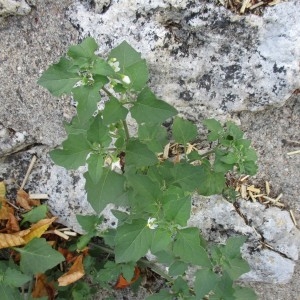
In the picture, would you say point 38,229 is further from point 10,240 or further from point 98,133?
point 98,133

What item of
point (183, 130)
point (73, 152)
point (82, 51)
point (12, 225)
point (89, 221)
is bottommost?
point (12, 225)

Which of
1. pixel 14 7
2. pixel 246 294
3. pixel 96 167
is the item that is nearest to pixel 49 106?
pixel 14 7

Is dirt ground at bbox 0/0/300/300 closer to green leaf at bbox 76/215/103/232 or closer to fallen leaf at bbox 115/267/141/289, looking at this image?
green leaf at bbox 76/215/103/232

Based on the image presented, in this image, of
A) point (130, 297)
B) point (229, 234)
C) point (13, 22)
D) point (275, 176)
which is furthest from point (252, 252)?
point (13, 22)

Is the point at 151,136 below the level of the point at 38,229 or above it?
above

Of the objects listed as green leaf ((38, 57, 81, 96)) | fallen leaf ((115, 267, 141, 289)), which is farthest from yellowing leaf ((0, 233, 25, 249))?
green leaf ((38, 57, 81, 96))

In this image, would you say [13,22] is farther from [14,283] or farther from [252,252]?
[252,252]

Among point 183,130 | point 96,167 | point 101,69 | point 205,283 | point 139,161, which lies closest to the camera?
point 101,69

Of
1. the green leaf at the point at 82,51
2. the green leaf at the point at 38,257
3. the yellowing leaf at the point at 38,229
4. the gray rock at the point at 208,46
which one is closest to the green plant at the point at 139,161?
the green leaf at the point at 82,51
